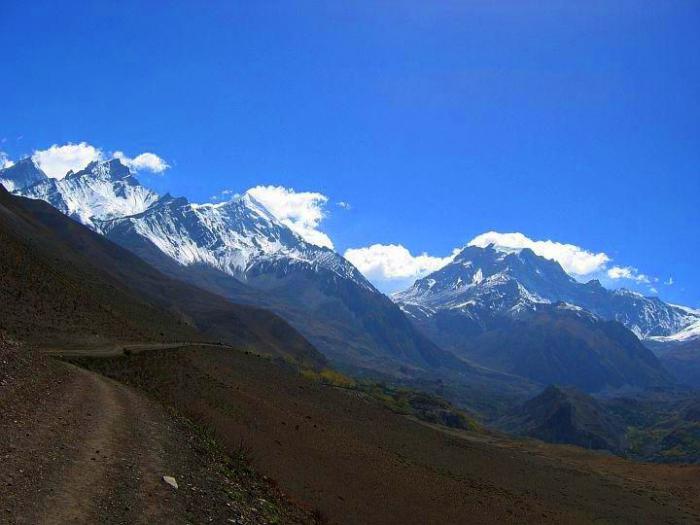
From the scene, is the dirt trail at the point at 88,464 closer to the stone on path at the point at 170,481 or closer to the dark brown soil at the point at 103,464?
the dark brown soil at the point at 103,464

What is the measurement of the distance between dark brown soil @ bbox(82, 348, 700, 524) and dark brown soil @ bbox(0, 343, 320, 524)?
18.8 ft

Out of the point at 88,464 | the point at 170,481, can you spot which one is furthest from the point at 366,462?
the point at 88,464

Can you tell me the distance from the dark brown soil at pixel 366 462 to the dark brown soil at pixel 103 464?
18.8ft

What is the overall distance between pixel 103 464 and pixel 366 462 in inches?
959

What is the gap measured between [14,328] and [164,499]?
2707 centimetres

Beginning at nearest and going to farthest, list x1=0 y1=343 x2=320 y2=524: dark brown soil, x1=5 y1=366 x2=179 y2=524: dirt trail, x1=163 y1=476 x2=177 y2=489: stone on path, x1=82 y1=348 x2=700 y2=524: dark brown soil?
x1=5 y1=366 x2=179 y2=524: dirt trail
x1=0 y1=343 x2=320 y2=524: dark brown soil
x1=163 y1=476 x2=177 y2=489: stone on path
x1=82 y1=348 x2=700 y2=524: dark brown soil

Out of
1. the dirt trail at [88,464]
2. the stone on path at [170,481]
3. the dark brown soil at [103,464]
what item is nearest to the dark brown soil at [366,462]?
the dark brown soil at [103,464]

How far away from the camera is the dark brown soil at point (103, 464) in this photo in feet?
54.3

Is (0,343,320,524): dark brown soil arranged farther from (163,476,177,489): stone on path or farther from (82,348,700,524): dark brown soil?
(82,348,700,524): dark brown soil

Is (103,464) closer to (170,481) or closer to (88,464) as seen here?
(88,464)

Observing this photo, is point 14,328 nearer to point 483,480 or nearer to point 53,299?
point 53,299

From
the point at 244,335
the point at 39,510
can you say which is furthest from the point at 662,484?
the point at 244,335

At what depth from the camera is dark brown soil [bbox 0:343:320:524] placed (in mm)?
16547

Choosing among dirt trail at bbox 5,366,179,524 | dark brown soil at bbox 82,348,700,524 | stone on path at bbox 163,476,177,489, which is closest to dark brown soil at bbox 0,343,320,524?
dirt trail at bbox 5,366,179,524
